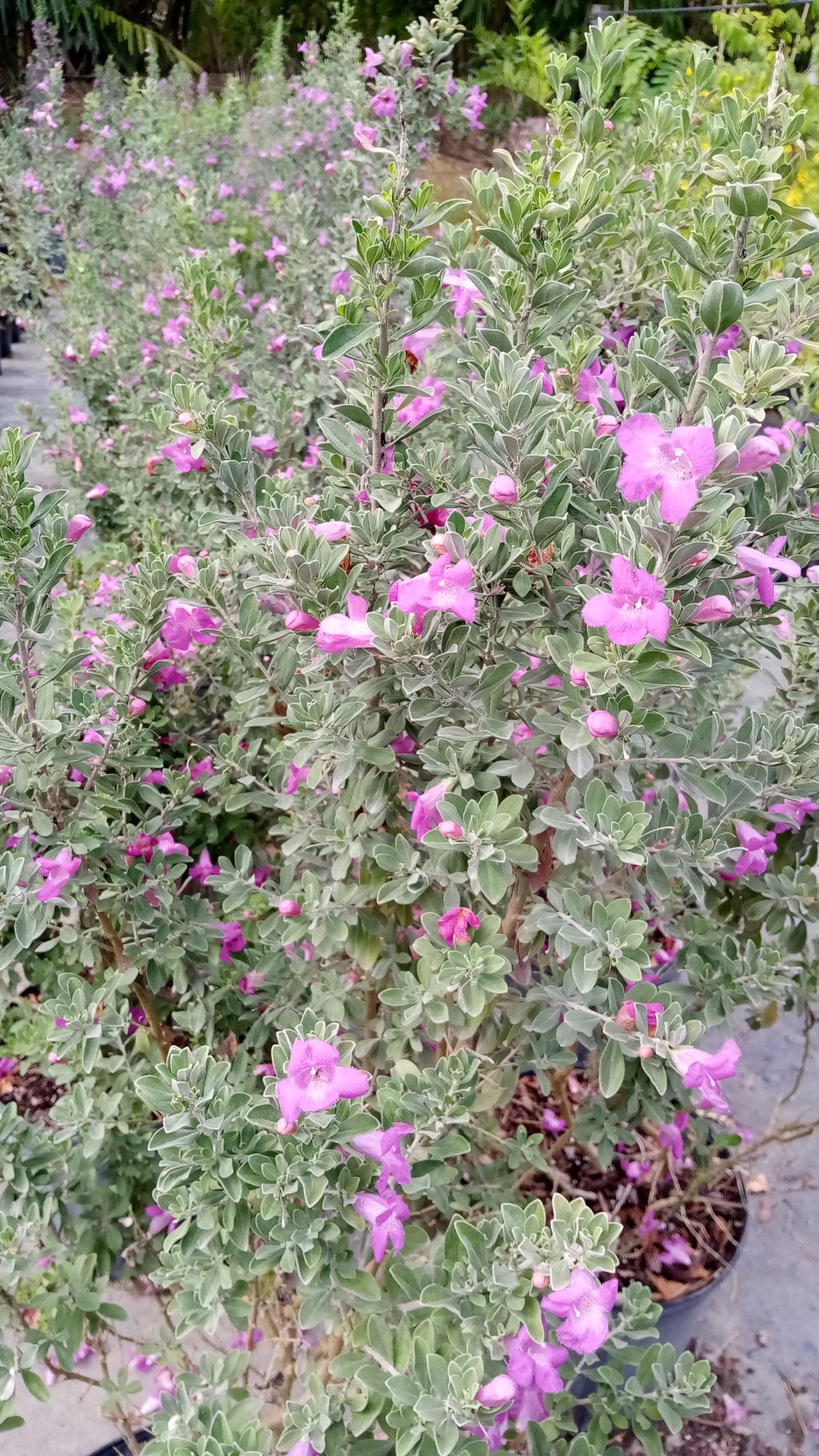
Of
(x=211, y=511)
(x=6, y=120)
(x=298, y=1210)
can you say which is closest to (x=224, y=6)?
(x=6, y=120)

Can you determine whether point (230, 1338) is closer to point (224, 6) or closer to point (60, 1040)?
point (60, 1040)

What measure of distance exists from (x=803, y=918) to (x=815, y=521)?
1.97ft

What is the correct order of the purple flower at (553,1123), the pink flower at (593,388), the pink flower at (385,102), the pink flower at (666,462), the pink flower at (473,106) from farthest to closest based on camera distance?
1. the pink flower at (473,106)
2. the pink flower at (385,102)
3. the purple flower at (553,1123)
4. the pink flower at (593,388)
5. the pink flower at (666,462)

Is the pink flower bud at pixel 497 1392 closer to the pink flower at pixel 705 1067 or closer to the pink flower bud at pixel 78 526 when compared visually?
the pink flower at pixel 705 1067

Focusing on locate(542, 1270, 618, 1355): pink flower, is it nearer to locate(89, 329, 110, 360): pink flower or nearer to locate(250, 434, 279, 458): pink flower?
locate(250, 434, 279, 458): pink flower

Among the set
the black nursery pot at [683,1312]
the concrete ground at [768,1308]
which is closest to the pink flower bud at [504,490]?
the concrete ground at [768,1308]

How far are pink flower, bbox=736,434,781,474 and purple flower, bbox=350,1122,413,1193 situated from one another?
30.6 inches

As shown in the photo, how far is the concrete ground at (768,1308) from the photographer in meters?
1.78

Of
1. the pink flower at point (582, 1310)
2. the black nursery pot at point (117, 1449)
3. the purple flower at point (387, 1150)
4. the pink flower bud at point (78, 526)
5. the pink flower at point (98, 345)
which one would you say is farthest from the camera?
the pink flower at point (98, 345)

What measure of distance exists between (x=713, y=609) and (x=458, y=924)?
0.43 metres

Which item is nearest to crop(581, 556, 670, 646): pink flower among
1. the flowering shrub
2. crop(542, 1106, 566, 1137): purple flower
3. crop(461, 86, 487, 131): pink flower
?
the flowering shrub

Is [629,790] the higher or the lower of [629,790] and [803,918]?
the higher

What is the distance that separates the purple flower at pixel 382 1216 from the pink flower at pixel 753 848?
0.63 meters

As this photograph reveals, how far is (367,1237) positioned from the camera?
1222mm
